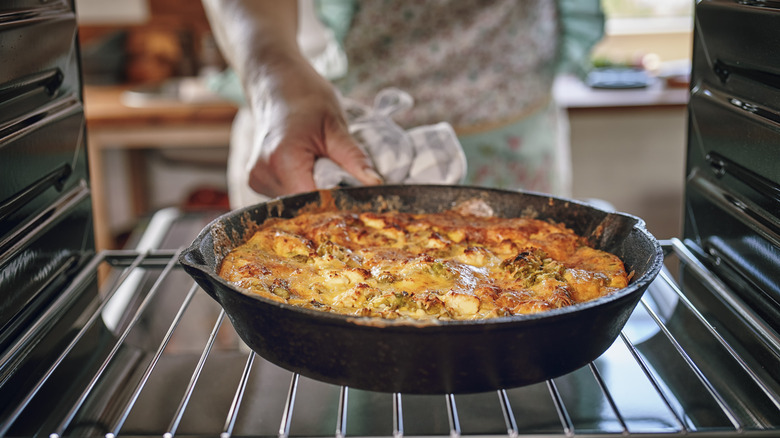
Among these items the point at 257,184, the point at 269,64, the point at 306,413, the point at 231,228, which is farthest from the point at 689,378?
the point at 269,64

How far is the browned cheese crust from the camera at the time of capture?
1.00 metres

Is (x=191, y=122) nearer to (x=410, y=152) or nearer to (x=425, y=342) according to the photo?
(x=410, y=152)

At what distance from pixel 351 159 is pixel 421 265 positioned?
35 cm

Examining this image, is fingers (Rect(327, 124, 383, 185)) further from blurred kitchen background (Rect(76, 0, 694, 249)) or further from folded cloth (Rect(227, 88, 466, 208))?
blurred kitchen background (Rect(76, 0, 694, 249))

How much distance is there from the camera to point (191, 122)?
354cm

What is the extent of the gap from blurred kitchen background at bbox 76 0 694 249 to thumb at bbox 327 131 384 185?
2.28 metres

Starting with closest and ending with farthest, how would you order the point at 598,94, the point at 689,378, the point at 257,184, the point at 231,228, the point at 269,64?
the point at 689,378 < the point at 231,228 < the point at 257,184 < the point at 269,64 < the point at 598,94

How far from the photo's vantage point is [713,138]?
1250 mm

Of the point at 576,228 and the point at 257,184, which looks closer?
the point at 576,228

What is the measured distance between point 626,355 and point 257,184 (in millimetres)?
745

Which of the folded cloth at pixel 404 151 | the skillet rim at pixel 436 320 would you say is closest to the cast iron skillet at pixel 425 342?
the skillet rim at pixel 436 320

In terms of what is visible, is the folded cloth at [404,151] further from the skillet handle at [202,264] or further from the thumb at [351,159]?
the skillet handle at [202,264]

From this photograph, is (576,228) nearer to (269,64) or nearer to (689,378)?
(689,378)

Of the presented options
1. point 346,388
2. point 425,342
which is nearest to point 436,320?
point 425,342
